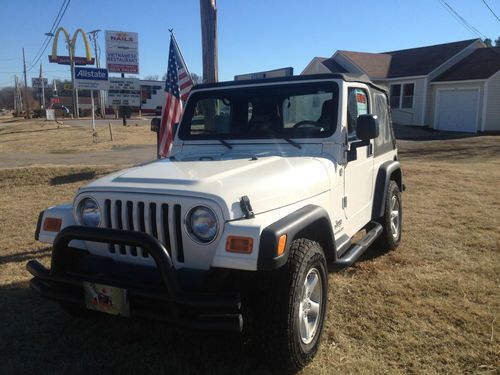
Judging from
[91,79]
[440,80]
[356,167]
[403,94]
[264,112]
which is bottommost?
[356,167]

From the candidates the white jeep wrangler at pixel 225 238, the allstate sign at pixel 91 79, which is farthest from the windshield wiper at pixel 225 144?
the allstate sign at pixel 91 79

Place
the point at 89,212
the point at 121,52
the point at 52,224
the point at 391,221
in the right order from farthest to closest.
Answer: the point at 121,52, the point at 391,221, the point at 52,224, the point at 89,212

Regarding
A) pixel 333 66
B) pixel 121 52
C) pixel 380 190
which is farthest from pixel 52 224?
pixel 333 66

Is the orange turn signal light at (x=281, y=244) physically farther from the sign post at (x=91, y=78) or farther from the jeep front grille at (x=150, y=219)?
the sign post at (x=91, y=78)

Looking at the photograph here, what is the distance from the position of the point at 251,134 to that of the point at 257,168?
0.96 meters

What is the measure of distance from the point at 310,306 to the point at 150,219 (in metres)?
1.20

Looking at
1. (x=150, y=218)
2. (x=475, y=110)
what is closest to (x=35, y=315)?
(x=150, y=218)

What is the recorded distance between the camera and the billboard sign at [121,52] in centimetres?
2122

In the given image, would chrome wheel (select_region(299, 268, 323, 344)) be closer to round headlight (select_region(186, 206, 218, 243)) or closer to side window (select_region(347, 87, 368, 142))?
round headlight (select_region(186, 206, 218, 243))

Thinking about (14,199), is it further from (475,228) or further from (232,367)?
(475,228)

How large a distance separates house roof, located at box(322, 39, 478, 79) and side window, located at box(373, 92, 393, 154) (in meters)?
23.3

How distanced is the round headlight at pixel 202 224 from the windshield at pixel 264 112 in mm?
1607

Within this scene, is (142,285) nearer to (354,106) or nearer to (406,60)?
(354,106)

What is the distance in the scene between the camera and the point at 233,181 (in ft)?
9.37
